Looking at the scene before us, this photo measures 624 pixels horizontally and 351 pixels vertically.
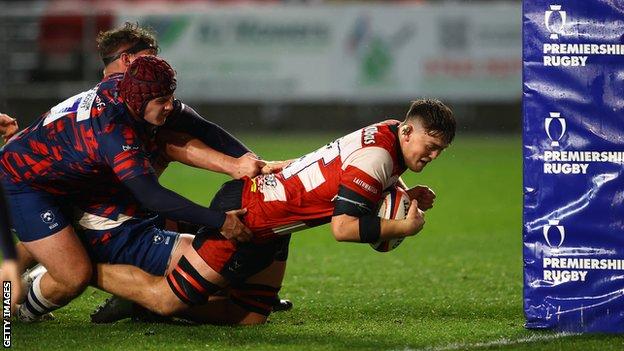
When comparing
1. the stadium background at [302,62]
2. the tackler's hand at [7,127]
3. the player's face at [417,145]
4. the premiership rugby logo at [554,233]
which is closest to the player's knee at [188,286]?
the player's face at [417,145]

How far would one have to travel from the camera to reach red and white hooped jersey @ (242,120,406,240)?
582 cm

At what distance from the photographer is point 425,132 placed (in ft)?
19.3

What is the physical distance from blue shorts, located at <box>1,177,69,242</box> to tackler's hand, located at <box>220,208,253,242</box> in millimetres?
1048

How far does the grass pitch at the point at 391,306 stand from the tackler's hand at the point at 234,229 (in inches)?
22.1

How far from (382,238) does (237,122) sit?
15.4 m

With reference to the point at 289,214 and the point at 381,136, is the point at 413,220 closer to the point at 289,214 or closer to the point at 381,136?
the point at 381,136

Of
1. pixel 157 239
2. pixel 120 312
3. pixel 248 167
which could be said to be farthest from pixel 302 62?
pixel 120 312

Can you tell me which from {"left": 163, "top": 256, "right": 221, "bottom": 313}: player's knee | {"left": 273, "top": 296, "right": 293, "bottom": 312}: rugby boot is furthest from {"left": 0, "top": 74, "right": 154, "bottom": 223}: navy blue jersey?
{"left": 273, "top": 296, "right": 293, "bottom": 312}: rugby boot

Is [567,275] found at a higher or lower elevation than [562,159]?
lower

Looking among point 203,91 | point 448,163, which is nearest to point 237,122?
point 203,91

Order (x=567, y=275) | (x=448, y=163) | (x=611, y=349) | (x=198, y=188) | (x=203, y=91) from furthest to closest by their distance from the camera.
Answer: (x=203, y=91) < (x=448, y=163) < (x=198, y=188) < (x=567, y=275) < (x=611, y=349)

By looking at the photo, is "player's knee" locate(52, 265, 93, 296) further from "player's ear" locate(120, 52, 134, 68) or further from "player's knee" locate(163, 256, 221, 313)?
"player's ear" locate(120, 52, 134, 68)

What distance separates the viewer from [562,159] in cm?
590

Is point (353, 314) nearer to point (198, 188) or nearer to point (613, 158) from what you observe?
point (613, 158)
